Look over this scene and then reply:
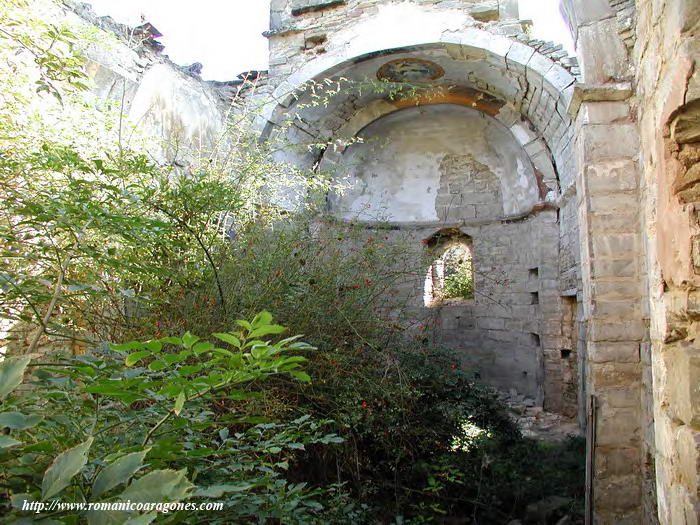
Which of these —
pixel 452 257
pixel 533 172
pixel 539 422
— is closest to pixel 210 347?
pixel 539 422

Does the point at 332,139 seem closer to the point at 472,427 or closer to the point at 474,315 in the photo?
the point at 474,315

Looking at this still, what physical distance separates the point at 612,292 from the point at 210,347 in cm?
295

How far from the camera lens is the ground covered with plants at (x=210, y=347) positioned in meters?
1.33

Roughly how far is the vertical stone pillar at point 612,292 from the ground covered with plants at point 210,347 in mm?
929

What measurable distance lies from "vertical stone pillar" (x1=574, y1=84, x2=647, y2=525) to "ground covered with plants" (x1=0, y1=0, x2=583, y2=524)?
36.6 inches

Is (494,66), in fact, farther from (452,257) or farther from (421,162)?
(452,257)

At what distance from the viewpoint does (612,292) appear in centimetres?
317

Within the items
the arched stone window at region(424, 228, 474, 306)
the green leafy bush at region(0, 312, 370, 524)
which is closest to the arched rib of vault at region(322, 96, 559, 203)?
the arched stone window at region(424, 228, 474, 306)

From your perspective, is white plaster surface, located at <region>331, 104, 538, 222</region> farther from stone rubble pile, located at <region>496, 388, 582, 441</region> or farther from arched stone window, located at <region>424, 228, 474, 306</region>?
stone rubble pile, located at <region>496, 388, 582, 441</region>

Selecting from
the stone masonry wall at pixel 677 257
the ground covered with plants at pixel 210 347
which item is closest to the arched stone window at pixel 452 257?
the ground covered with plants at pixel 210 347

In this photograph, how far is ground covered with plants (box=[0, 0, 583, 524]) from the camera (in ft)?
4.35

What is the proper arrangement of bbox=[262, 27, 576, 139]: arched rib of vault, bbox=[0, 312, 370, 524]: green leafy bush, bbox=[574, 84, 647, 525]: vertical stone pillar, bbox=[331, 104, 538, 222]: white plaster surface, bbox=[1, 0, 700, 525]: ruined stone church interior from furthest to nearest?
bbox=[331, 104, 538, 222]: white plaster surface
bbox=[262, 27, 576, 139]: arched rib of vault
bbox=[574, 84, 647, 525]: vertical stone pillar
bbox=[1, 0, 700, 525]: ruined stone church interior
bbox=[0, 312, 370, 524]: green leafy bush

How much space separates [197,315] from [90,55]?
3.75m

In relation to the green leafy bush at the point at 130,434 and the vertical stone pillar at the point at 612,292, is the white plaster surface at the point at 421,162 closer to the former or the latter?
the vertical stone pillar at the point at 612,292
